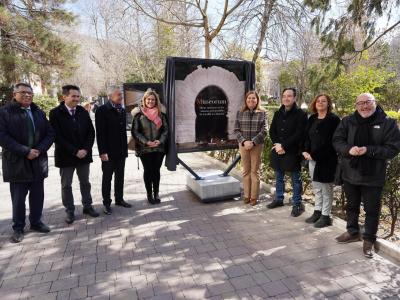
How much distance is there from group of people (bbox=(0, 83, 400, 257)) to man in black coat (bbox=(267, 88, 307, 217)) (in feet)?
0.05

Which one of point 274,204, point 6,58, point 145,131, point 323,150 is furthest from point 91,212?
point 6,58

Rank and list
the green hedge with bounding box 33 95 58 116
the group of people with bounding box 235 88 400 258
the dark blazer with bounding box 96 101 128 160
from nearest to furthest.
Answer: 1. the group of people with bounding box 235 88 400 258
2. the dark blazer with bounding box 96 101 128 160
3. the green hedge with bounding box 33 95 58 116

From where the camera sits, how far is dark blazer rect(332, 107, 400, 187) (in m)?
3.24

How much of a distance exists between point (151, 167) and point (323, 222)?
8.99ft

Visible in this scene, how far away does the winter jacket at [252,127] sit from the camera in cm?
494

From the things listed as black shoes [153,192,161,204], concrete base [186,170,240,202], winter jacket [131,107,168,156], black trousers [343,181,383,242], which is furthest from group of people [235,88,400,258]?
black shoes [153,192,161,204]

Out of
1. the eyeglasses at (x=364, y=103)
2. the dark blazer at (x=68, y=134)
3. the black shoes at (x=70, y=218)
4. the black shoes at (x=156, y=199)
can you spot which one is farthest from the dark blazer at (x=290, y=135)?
the black shoes at (x=70, y=218)

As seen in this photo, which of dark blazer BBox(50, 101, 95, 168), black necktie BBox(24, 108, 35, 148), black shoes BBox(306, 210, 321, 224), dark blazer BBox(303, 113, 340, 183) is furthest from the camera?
black shoes BBox(306, 210, 321, 224)

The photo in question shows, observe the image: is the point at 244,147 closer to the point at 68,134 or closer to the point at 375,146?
the point at 375,146

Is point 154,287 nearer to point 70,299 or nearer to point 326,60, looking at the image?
point 70,299

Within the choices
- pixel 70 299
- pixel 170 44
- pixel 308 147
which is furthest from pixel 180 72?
pixel 170 44

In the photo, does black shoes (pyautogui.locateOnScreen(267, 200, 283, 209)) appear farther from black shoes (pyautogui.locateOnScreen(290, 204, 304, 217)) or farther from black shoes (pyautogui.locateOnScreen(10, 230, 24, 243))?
black shoes (pyautogui.locateOnScreen(10, 230, 24, 243))

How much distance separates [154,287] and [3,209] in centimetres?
359

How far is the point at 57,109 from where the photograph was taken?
426cm
